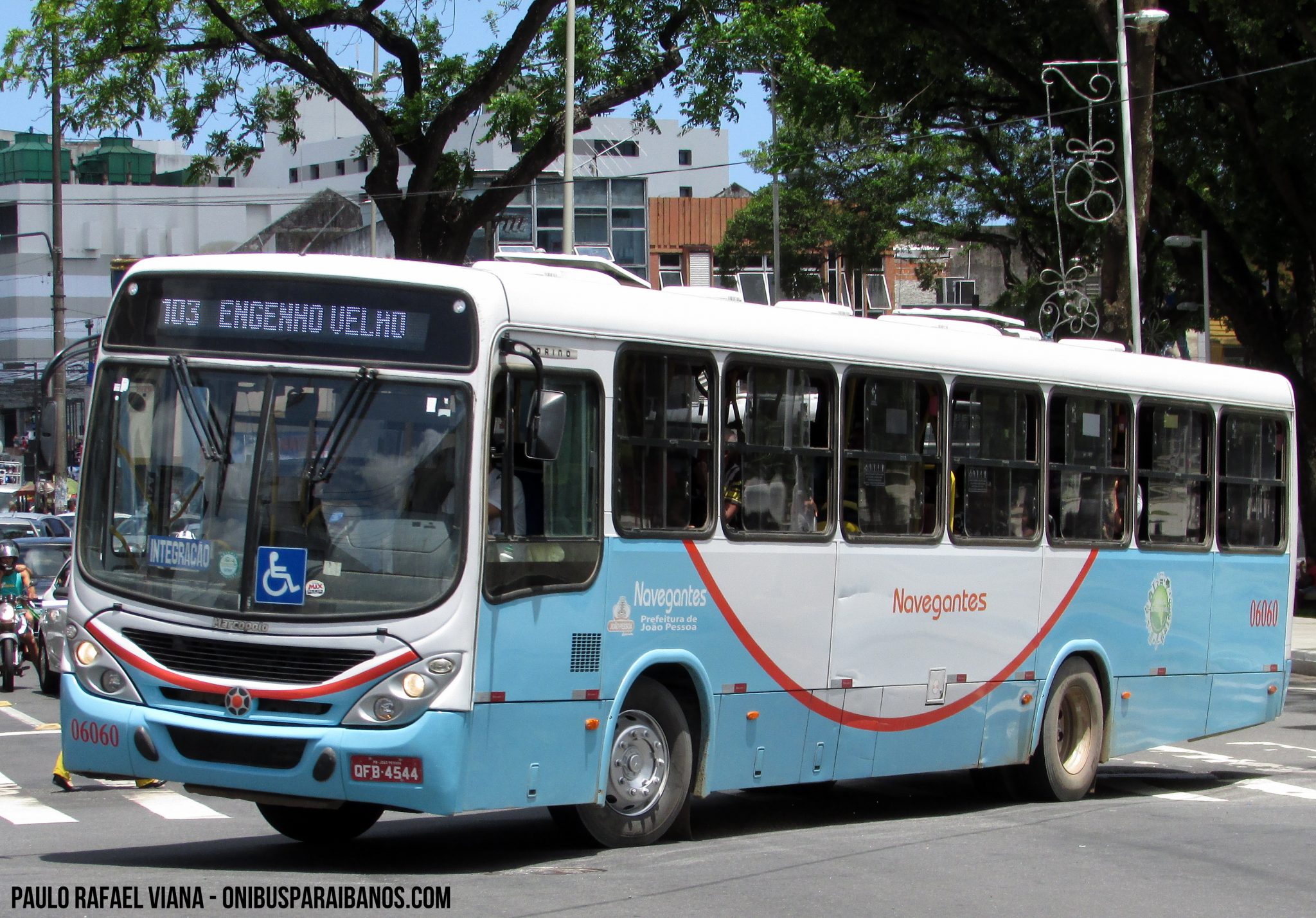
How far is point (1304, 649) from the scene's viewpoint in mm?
23156

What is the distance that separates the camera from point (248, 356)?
808 cm

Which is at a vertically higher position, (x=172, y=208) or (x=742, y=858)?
(x=172, y=208)

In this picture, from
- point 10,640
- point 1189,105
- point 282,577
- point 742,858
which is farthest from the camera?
point 1189,105

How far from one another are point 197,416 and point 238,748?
5.15 feet

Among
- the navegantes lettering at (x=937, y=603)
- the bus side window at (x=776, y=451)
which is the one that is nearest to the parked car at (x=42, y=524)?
the navegantes lettering at (x=937, y=603)

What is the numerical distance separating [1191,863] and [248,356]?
18.6ft

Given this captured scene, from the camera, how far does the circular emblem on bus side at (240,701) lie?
7766mm

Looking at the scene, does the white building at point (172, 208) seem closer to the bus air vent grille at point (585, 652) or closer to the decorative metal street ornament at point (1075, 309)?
the decorative metal street ornament at point (1075, 309)

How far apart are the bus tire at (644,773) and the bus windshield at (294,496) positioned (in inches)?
61.6

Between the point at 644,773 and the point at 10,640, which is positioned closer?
the point at 644,773

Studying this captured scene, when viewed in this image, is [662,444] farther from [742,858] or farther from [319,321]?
[742,858]

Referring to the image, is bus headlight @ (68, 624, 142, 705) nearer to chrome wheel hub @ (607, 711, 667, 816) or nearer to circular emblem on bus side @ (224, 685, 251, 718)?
circular emblem on bus side @ (224, 685, 251, 718)

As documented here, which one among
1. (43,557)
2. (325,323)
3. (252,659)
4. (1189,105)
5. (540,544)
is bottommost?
(43,557)

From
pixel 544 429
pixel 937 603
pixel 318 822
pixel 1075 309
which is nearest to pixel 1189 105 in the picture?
pixel 1075 309
